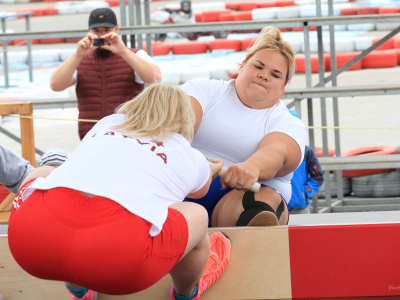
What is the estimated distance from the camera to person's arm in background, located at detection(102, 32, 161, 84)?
3816 mm

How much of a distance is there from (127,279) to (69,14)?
1785 cm

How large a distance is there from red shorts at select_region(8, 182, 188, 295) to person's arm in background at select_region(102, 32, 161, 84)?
1931mm

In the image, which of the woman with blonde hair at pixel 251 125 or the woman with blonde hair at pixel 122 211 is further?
the woman with blonde hair at pixel 251 125

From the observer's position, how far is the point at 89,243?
1.87 metres

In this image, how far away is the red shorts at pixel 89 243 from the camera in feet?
6.17

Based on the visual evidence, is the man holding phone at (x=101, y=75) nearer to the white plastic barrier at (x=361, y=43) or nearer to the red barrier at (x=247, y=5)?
the white plastic barrier at (x=361, y=43)


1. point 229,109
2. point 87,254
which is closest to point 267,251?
point 229,109

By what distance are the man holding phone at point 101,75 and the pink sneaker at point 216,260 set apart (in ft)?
5.30

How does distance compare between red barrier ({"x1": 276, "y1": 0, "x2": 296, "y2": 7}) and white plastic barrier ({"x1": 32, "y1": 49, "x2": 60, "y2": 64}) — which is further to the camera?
red barrier ({"x1": 276, "y1": 0, "x2": 296, "y2": 7})

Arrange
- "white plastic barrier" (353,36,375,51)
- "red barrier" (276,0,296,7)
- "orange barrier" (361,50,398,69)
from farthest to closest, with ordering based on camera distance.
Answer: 1. "red barrier" (276,0,296,7)
2. "white plastic barrier" (353,36,375,51)
3. "orange barrier" (361,50,398,69)

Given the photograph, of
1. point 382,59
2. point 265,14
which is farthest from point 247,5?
point 382,59

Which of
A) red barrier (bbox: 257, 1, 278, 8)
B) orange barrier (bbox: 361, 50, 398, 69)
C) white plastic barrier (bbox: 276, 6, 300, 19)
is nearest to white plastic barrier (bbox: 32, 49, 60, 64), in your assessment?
white plastic barrier (bbox: 276, 6, 300, 19)

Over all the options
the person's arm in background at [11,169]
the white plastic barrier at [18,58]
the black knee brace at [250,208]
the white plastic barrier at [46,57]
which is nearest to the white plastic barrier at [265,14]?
the white plastic barrier at [46,57]

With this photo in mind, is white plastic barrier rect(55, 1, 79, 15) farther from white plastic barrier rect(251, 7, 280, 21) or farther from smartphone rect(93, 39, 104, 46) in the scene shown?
smartphone rect(93, 39, 104, 46)
